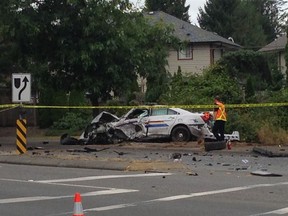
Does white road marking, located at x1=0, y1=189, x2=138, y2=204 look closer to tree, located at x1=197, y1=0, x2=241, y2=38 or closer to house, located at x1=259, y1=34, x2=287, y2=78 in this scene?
house, located at x1=259, y1=34, x2=287, y2=78

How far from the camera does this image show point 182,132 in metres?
23.5

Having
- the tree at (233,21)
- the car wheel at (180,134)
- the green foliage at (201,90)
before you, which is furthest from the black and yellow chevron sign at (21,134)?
the tree at (233,21)

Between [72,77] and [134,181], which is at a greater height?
[72,77]

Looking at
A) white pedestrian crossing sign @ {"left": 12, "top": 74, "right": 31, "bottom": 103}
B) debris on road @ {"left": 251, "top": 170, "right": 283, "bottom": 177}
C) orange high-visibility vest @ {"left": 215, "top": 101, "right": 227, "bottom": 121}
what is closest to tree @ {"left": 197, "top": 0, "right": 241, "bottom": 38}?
orange high-visibility vest @ {"left": 215, "top": 101, "right": 227, "bottom": 121}

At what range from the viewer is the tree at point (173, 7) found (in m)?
84.7

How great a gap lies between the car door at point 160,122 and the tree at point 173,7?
203 ft

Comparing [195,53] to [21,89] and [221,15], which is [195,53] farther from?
[21,89]

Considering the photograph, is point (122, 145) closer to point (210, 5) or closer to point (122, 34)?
point (122, 34)

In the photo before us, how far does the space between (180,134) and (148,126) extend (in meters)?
1.32

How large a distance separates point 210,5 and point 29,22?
58.5 m

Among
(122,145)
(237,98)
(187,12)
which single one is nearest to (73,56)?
(122,145)

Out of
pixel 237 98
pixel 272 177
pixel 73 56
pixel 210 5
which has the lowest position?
pixel 272 177

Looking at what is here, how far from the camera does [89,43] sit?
75.3 feet

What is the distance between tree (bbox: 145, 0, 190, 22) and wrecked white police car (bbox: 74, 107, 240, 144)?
61.9 metres
